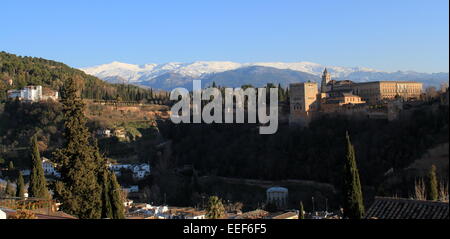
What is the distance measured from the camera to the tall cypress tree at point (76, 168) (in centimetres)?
976

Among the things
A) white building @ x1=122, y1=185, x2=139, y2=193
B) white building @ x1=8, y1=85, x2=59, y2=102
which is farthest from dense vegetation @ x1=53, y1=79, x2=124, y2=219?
white building @ x1=8, y1=85, x2=59, y2=102

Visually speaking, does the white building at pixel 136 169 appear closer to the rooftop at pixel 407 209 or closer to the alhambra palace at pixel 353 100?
the alhambra palace at pixel 353 100

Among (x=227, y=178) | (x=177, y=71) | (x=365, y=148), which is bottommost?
(x=227, y=178)

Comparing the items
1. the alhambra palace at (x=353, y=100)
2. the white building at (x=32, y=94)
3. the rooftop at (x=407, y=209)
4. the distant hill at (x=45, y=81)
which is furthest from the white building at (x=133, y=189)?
the rooftop at (x=407, y=209)

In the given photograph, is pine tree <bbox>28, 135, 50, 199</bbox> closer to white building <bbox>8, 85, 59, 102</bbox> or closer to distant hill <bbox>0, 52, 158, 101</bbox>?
white building <bbox>8, 85, 59, 102</bbox>

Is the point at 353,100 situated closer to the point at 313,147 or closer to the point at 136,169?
the point at 313,147

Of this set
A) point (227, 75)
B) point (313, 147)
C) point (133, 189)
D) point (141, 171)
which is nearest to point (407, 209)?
point (313, 147)

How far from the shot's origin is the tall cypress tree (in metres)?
9.76

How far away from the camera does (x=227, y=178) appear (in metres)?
31.2

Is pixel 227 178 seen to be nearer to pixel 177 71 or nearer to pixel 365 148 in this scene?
pixel 365 148

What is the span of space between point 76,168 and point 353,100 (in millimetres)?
24734

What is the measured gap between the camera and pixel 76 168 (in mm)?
9891
